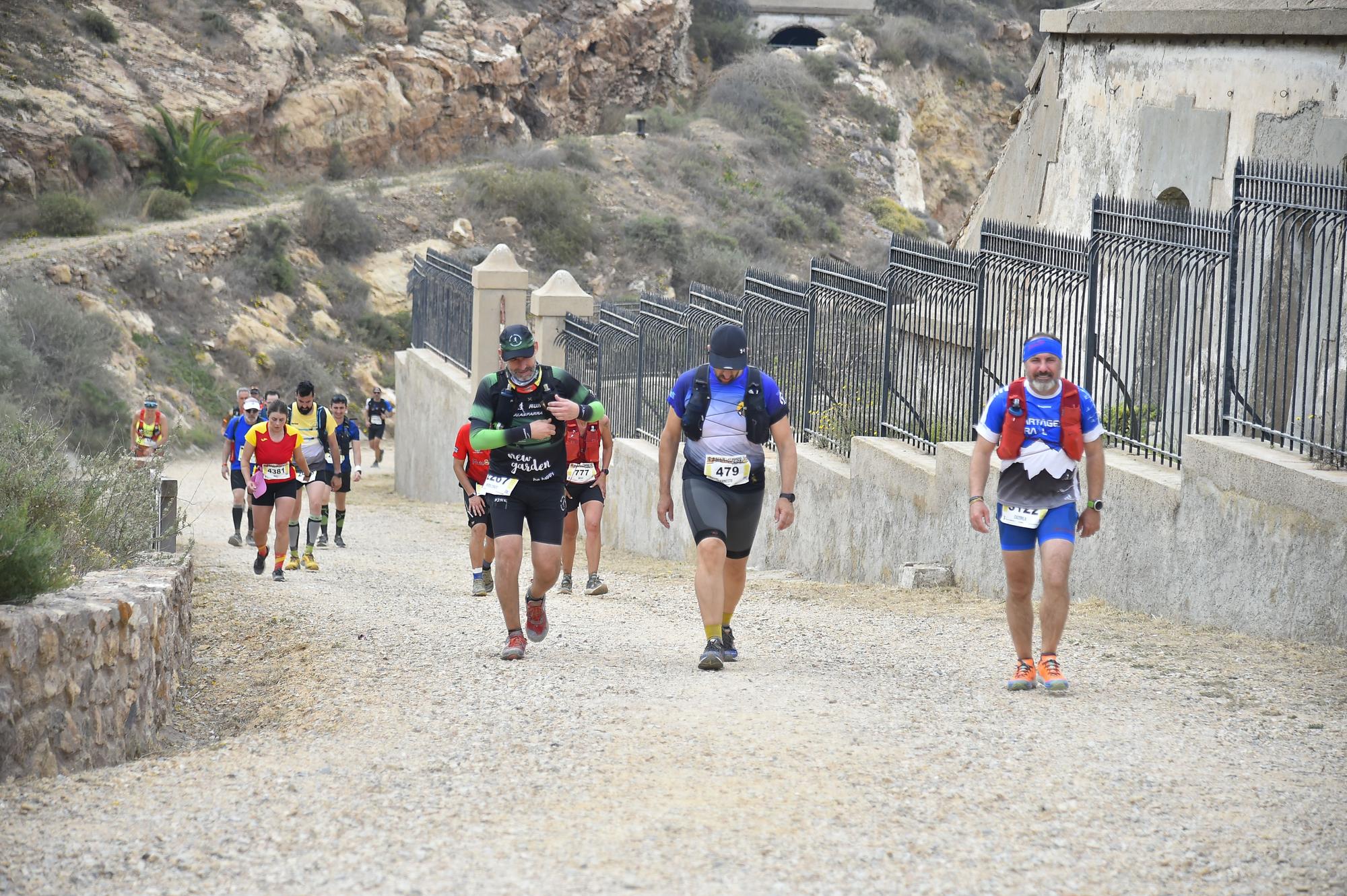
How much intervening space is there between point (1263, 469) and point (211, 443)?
78.7 ft

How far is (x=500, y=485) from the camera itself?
25.4 ft

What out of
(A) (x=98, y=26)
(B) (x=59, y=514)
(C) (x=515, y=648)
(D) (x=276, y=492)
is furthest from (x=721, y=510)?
(A) (x=98, y=26)

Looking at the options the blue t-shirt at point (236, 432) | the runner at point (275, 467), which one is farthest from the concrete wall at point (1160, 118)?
the blue t-shirt at point (236, 432)

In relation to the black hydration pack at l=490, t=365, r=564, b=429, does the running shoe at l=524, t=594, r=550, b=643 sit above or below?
below

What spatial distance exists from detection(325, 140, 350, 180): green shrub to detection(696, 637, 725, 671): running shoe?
36.4 m

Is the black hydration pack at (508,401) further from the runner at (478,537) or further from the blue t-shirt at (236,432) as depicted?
the blue t-shirt at (236,432)

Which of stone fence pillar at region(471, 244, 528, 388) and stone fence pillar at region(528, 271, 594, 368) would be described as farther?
stone fence pillar at region(471, 244, 528, 388)

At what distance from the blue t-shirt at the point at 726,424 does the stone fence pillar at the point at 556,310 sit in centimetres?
1185

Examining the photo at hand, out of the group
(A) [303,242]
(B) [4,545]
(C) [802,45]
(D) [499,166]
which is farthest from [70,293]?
(C) [802,45]

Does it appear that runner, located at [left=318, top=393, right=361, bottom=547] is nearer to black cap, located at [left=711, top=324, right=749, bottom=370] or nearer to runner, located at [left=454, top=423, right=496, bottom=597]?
runner, located at [left=454, top=423, right=496, bottom=597]

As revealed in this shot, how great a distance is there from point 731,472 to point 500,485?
4.11 ft

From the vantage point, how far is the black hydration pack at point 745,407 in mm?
7516

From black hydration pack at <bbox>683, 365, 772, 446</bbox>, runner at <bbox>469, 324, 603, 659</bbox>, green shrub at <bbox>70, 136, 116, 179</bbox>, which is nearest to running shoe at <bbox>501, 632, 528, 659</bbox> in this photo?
runner at <bbox>469, 324, 603, 659</bbox>

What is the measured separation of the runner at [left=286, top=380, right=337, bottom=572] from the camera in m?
13.8
